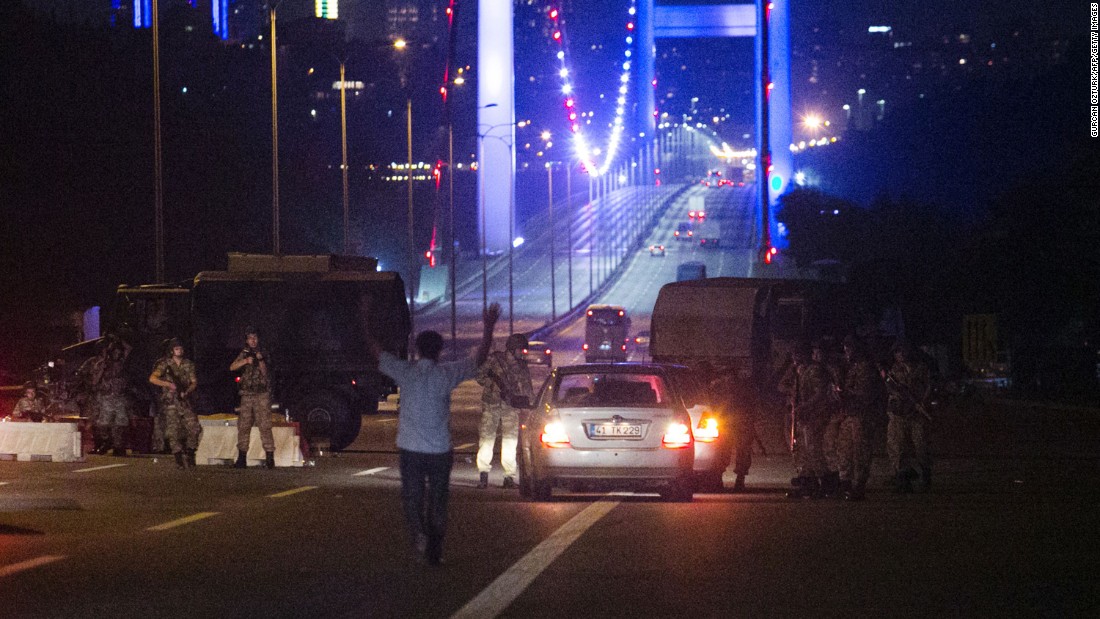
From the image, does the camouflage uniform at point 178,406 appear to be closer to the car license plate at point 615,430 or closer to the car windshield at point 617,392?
the car windshield at point 617,392

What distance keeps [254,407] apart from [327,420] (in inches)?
249

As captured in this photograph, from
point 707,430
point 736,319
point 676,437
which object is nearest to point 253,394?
point 707,430

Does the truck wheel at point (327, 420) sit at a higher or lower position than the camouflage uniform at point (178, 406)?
lower

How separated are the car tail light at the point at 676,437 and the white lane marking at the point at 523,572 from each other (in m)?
1.14

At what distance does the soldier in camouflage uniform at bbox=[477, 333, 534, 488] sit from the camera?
57.7 feet

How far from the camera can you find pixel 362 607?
29.2 feet

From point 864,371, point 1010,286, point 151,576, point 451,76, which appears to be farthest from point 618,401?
point 451,76

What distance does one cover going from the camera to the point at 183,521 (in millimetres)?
13711

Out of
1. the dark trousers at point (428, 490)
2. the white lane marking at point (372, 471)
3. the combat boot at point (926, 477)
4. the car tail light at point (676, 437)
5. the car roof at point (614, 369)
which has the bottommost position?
the white lane marking at point (372, 471)

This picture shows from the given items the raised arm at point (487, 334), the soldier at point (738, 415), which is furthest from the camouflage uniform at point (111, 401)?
the raised arm at point (487, 334)

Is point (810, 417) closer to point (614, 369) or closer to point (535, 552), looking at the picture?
point (614, 369)

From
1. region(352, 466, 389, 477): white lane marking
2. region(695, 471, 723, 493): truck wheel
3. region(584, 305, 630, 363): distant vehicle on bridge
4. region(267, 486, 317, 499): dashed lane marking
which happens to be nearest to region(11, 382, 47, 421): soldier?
region(352, 466, 389, 477): white lane marking

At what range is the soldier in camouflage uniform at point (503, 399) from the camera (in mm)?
17594

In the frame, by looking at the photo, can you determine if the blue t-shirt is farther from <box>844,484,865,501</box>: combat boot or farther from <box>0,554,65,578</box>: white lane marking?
<box>844,484,865,501</box>: combat boot
